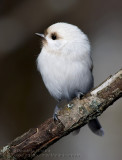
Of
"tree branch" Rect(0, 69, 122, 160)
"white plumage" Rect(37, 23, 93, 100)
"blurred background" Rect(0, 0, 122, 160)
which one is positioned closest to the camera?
"tree branch" Rect(0, 69, 122, 160)

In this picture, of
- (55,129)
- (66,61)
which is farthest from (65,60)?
(55,129)

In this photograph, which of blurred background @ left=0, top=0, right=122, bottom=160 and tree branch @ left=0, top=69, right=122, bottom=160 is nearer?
tree branch @ left=0, top=69, right=122, bottom=160

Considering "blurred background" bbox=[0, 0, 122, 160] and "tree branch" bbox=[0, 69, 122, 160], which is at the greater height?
"blurred background" bbox=[0, 0, 122, 160]

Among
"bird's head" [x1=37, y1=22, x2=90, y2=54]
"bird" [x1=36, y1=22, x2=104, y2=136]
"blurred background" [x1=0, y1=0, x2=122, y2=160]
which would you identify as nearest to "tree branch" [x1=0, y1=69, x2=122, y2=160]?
"bird" [x1=36, y1=22, x2=104, y2=136]

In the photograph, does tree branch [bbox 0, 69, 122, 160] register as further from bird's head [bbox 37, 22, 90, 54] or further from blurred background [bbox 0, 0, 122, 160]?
blurred background [bbox 0, 0, 122, 160]

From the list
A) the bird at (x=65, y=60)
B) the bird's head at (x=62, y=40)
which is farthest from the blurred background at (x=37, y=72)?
the bird's head at (x=62, y=40)

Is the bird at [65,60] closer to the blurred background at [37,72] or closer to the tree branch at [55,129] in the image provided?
the tree branch at [55,129]

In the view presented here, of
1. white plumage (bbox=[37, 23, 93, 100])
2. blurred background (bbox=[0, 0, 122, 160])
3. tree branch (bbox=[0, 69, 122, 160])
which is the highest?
blurred background (bbox=[0, 0, 122, 160])
